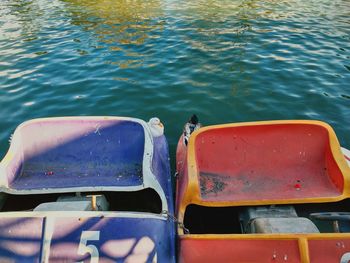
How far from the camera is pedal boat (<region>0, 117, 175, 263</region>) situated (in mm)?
3641

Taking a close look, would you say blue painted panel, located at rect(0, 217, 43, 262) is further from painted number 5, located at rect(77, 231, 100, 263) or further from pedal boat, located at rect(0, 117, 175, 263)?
painted number 5, located at rect(77, 231, 100, 263)

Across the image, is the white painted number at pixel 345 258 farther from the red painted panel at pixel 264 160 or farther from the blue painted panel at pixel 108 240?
the blue painted panel at pixel 108 240

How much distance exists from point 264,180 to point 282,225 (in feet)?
3.48

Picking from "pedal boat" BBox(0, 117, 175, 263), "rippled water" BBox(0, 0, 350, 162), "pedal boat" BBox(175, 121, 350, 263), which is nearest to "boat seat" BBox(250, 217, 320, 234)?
"pedal boat" BBox(175, 121, 350, 263)

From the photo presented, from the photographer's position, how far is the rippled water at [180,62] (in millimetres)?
7797

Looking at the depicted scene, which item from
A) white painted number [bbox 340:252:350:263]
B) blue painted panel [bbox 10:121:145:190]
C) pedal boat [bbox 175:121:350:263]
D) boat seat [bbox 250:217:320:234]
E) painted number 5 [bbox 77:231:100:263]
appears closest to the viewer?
white painted number [bbox 340:252:350:263]

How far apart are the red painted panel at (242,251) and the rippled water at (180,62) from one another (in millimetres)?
3238

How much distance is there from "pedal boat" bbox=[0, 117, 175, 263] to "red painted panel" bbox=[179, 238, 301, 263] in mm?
319

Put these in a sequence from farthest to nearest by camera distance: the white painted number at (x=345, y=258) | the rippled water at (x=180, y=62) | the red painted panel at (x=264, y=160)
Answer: the rippled water at (x=180, y=62), the red painted panel at (x=264, y=160), the white painted number at (x=345, y=258)

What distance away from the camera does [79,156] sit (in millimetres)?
5434

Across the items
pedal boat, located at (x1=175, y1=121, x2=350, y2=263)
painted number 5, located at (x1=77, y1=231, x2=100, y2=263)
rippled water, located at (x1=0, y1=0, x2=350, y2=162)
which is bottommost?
rippled water, located at (x1=0, y1=0, x2=350, y2=162)

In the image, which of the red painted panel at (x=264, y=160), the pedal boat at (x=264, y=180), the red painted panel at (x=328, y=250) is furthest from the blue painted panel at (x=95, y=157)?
the red painted panel at (x=328, y=250)

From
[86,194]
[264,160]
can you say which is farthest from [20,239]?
[264,160]

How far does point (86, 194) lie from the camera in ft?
16.6
